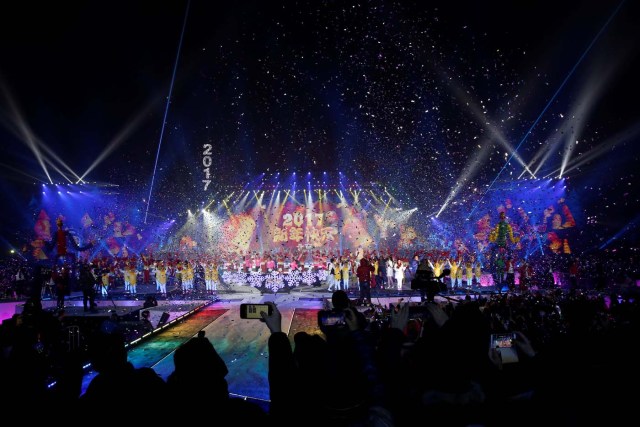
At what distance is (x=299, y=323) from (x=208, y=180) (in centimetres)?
2916

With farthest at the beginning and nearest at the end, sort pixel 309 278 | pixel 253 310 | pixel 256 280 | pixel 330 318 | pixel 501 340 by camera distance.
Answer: pixel 309 278
pixel 256 280
pixel 501 340
pixel 330 318
pixel 253 310

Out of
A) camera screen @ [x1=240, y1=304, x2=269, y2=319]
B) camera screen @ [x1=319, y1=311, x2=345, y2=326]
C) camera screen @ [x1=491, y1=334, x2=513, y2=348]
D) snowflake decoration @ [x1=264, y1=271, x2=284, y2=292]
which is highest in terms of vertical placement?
camera screen @ [x1=240, y1=304, x2=269, y2=319]

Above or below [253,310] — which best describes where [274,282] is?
below

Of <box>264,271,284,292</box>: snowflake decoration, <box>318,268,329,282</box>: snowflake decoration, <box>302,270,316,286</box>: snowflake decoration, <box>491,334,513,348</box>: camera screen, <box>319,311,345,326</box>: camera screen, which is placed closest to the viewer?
<box>319,311,345,326</box>: camera screen

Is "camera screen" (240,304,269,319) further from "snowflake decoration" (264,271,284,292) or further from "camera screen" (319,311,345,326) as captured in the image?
"snowflake decoration" (264,271,284,292)

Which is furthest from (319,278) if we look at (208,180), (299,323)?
(208,180)

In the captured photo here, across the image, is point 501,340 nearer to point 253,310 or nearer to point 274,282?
point 253,310

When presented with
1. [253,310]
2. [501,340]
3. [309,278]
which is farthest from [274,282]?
[253,310]

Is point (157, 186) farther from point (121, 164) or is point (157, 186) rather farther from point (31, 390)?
point (31, 390)

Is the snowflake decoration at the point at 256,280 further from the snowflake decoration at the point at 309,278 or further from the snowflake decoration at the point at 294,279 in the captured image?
the snowflake decoration at the point at 309,278

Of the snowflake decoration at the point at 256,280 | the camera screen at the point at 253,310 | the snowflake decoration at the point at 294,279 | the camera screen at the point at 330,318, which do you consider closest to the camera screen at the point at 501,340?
the camera screen at the point at 330,318

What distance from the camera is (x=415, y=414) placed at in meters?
1.91

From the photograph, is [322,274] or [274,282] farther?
[322,274]

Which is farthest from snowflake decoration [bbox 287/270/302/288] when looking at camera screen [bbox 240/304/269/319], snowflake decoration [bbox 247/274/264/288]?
camera screen [bbox 240/304/269/319]
